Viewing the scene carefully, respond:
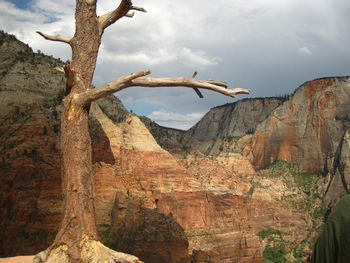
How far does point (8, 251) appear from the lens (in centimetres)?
1722

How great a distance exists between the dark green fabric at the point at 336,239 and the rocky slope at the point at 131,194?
1658cm

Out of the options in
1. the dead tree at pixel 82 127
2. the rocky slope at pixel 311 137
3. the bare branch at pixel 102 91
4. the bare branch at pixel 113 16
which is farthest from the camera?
the rocky slope at pixel 311 137

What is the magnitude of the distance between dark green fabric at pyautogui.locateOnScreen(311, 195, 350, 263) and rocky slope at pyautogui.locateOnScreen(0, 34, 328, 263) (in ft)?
54.4

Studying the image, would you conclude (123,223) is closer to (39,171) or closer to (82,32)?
(39,171)

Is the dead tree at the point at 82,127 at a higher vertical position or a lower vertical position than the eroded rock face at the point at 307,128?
lower

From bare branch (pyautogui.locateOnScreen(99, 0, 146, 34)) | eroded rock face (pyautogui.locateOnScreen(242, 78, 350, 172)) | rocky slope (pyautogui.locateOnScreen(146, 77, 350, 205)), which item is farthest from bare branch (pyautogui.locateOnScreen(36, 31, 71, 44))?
eroded rock face (pyautogui.locateOnScreen(242, 78, 350, 172))

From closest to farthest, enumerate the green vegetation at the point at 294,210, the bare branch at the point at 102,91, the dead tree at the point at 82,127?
1. the dead tree at the point at 82,127
2. the bare branch at the point at 102,91
3. the green vegetation at the point at 294,210

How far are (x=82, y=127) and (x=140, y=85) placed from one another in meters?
1.46

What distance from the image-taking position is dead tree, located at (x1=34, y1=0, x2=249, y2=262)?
699cm

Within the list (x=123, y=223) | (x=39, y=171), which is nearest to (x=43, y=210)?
(x=39, y=171)

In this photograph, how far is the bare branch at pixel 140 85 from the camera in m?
7.55

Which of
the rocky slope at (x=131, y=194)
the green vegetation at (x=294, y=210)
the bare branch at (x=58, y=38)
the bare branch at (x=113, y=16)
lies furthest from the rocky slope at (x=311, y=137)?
the bare branch at (x=113, y=16)

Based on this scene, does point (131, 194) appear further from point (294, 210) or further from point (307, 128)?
point (307, 128)

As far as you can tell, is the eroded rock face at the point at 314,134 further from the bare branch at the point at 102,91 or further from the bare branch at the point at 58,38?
the bare branch at the point at 102,91
